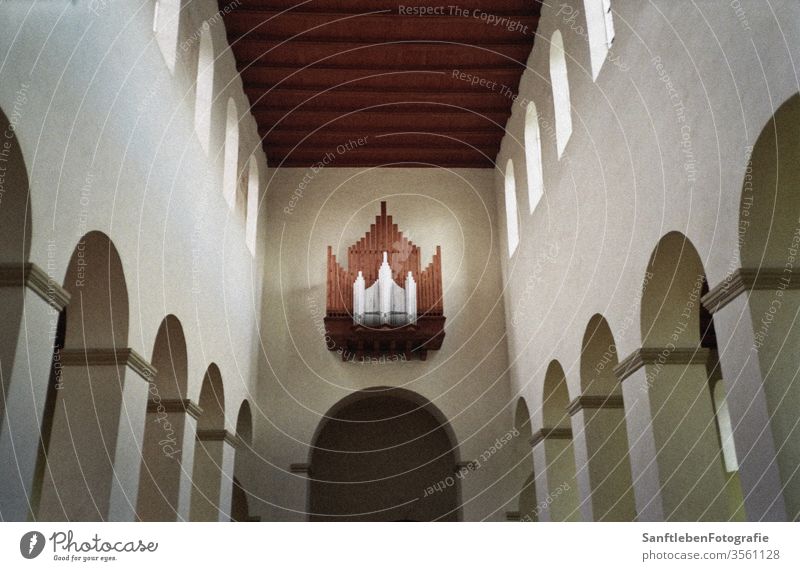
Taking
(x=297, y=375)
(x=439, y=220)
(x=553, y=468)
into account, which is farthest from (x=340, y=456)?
(x=553, y=468)

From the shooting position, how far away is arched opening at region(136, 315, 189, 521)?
11031 mm

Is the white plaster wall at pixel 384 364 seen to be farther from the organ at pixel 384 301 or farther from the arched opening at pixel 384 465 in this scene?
the arched opening at pixel 384 465

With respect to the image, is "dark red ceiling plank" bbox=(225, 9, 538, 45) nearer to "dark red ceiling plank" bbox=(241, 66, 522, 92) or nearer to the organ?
"dark red ceiling plank" bbox=(241, 66, 522, 92)

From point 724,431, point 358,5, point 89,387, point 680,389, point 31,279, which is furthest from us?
point 724,431

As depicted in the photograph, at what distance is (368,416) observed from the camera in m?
20.2

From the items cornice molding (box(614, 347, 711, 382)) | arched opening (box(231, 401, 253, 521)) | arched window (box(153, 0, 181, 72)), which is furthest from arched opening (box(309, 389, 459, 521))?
cornice molding (box(614, 347, 711, 382))

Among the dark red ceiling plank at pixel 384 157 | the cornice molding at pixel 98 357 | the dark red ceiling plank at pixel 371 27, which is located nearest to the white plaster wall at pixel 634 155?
the dark red ceiling plank at pixel 371 27

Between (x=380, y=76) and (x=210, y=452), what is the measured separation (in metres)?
7.17

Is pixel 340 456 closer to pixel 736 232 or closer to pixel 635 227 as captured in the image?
pixel 635 227

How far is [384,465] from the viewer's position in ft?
65.8

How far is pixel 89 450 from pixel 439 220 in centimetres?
1068

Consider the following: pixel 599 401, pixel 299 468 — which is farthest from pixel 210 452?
pixel 599 401

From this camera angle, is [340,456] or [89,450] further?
[340,456]

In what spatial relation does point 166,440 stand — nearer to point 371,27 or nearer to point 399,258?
point 399,258
